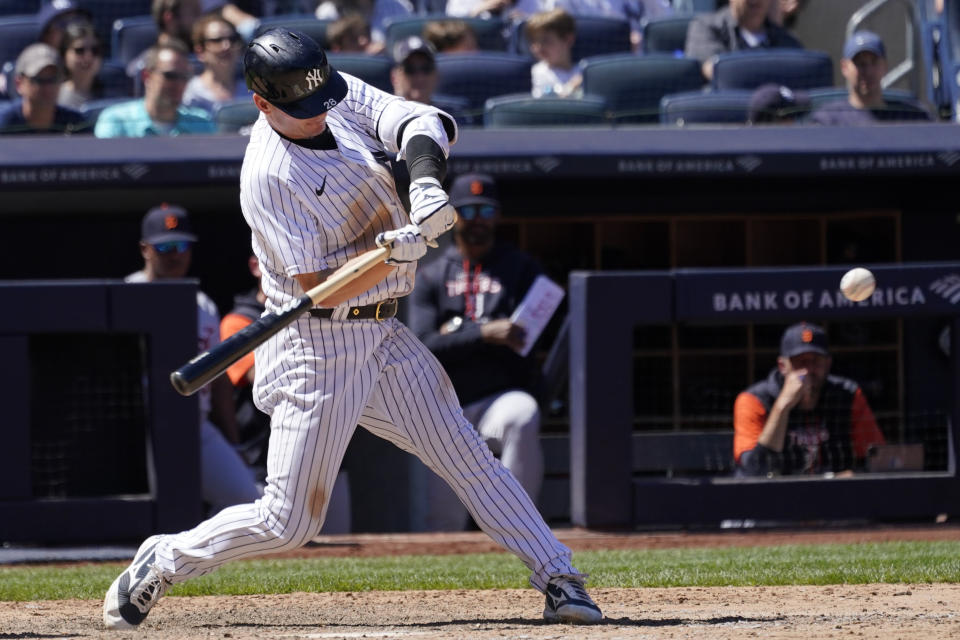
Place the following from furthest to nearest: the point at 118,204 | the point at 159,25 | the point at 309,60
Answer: the point at 159,25, the point at 118,204, the point at 309,60

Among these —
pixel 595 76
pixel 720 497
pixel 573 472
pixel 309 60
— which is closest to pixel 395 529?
pixel 573 472

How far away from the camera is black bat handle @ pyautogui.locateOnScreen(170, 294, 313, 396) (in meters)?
3.37

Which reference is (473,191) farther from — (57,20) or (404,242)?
(404,242)

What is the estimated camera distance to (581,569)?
16.9 ft

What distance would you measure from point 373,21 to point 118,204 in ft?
7.63

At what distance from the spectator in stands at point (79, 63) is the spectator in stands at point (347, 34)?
124cm

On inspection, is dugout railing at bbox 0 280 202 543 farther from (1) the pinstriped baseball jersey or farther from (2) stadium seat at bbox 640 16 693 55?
(2) stadium seat at bbox 640 16 693 55

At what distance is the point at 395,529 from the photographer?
6973mm

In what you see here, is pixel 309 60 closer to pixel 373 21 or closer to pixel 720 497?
pixel 720 497

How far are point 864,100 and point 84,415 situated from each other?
13.9ft

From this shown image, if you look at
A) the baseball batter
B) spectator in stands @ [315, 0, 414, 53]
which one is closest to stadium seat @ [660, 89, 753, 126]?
spectator in stands @ [315, 0, 414, 53]

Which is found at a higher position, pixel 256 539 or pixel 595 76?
pixel 595 76

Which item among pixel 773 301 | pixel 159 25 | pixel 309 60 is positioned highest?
pixel 159 25

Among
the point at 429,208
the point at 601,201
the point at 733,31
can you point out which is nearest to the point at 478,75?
the point at 601,201
